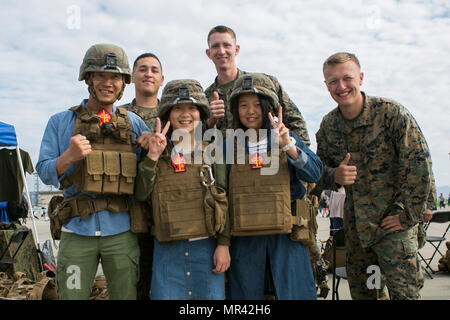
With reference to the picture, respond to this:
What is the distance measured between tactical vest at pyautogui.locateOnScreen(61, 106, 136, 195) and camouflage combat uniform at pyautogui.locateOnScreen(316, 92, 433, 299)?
5.52 ft

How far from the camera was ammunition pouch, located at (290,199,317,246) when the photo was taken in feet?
9.26

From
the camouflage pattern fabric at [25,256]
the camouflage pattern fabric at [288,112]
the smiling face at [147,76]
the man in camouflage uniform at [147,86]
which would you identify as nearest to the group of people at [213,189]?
the camouflage pattern fabric at [288,112]

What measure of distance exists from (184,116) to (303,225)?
4.08 feet

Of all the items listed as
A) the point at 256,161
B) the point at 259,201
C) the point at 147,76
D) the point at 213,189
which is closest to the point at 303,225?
the point at 259,201

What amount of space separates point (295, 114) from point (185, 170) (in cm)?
164

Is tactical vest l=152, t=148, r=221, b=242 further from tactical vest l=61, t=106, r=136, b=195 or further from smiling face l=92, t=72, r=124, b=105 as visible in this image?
smiling face l=92, t=72, r=124, b=105

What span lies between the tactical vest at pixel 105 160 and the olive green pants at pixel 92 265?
0.36 meters

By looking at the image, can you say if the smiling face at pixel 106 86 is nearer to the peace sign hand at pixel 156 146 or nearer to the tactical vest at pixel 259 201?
the peace sign hand at pixel 156 146

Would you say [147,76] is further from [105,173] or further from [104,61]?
[105,173]

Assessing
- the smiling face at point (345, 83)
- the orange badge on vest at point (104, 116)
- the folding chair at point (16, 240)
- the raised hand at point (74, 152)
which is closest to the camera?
the raised hand at point (74, 152)

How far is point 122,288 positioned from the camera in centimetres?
272

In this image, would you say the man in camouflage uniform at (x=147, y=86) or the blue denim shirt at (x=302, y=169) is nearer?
the blue denim shirt at (x=302, y=169)

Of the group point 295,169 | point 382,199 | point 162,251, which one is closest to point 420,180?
point 382,199

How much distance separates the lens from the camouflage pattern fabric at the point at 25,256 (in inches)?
254
